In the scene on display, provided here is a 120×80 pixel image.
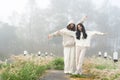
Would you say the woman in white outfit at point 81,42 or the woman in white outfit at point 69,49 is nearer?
the woman in white outfit at point 81,42

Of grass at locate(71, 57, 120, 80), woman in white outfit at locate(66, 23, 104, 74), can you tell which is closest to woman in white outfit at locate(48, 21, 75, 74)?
woman in white outfit at locate(66, 23, 104, 74)

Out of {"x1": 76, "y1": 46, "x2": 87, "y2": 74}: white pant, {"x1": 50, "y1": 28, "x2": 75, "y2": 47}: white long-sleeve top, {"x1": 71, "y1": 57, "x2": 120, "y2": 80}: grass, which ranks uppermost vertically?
{"x1": 50, "y1": 28, "x2": 75, "y2": 47}: white long-sleeve top

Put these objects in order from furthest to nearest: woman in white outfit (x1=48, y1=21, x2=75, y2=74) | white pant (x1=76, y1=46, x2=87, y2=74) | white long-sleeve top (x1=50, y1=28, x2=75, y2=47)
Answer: woman in white outfit (x1=48, y1=21, x2=75, y2=74), white long-sleeve top (x1=50, y1=28, x2=75, y2=47), white pant (x1=76, y1=46, x2=87, y2=74)

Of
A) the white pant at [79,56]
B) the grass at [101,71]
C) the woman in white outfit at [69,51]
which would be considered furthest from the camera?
the woman in white outfit at [69,51]

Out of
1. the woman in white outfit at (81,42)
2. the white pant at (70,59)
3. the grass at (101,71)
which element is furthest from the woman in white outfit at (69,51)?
the grass at (101,71)

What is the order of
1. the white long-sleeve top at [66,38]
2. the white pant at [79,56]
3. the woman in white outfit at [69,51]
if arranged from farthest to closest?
the woman in white outfit at [69,51]
the white long-sleeve top at [66,38]
the white pant at [79,56]

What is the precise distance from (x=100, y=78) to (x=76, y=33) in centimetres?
314

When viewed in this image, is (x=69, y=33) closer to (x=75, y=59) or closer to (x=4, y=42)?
(x=75, y=59)

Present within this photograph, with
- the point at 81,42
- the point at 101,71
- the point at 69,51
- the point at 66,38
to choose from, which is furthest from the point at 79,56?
the point at 101,71

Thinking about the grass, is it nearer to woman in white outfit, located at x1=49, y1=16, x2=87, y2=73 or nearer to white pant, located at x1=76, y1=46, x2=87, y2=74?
white pant, located at x1=76, y1=46, x2=87, y2=74

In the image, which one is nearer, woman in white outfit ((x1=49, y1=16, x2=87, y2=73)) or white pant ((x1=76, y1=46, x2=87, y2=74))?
white pant ((x1=76, y1=46, x2=87, y2=74))

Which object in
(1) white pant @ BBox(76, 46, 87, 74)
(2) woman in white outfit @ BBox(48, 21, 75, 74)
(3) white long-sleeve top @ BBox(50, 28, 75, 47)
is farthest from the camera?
(2) woman in white outfit @ BBox(48, 21, 75, 74)

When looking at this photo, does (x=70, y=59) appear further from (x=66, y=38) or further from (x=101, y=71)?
(x=101, y=71)

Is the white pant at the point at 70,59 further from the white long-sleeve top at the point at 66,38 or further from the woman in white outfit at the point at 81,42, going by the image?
the woman in white outfit at the point at 81,42
